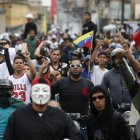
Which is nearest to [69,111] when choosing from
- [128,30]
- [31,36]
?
[31,36]

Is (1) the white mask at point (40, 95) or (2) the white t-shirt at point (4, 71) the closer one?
(1) the white mask at point (40, 95)

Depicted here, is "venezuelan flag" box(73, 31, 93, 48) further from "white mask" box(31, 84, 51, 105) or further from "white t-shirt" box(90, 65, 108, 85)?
"white mask" box(31, 84, 51, 105)

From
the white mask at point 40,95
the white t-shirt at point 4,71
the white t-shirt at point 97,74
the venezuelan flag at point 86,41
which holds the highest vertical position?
the white mask at point 40,95

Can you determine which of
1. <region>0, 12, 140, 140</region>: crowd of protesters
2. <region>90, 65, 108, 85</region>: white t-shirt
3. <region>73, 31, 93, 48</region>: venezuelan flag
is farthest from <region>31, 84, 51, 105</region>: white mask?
<region>73, 31, 93, 48</region>: venezuelan flag

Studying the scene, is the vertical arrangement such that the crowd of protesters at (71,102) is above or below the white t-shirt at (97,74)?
above

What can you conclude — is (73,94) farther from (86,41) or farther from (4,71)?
(86,41)

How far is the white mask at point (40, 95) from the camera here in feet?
27.1

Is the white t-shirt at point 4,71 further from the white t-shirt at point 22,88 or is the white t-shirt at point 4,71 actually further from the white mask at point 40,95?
the white mask at point 40,95

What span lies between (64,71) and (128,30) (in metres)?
22.4

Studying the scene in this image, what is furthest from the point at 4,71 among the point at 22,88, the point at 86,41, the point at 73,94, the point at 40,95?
the point at 40,95

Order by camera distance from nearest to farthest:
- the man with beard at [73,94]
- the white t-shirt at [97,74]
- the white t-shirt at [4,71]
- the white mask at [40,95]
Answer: the white mask at [40,95], the man with beard at [73,94], the white t-shirt at [4,71], the white t-shirt at [97,74]

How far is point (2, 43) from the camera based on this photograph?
57.0 feet

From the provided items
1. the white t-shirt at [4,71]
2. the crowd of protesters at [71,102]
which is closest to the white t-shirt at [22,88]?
the crowd of protesters at [71,102]

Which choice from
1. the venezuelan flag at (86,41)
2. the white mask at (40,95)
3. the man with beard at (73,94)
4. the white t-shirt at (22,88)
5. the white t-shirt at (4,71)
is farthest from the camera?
the venezuelan flag at (86,41)
